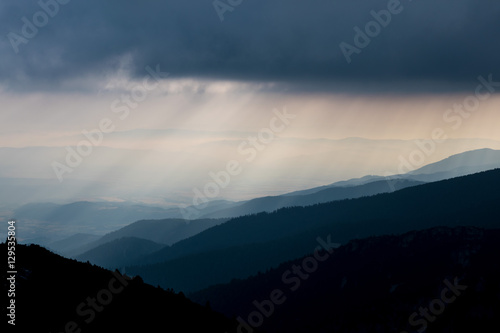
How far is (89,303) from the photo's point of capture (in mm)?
90625

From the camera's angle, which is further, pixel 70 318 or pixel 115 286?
pixel 115 286

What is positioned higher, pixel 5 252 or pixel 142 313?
pixel 5 252

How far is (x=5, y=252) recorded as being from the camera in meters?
95.6

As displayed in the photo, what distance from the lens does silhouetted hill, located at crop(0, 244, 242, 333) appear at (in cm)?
8238

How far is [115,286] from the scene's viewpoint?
10188 centimetres

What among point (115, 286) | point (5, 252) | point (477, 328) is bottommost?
point (477, 328)

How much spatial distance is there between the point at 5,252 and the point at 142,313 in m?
24.8

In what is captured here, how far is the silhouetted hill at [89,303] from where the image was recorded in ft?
270

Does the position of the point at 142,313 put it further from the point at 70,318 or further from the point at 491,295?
the point at 491,295

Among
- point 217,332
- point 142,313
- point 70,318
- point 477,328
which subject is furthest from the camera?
point 477,328

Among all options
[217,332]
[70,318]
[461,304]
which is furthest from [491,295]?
[70,318]

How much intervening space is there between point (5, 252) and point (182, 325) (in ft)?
103

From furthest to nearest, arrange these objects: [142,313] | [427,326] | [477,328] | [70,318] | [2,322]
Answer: [427,326] < [477,328] < [142,313] < [70,318] < [2,322]

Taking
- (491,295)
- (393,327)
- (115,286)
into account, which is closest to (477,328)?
(491,295)
